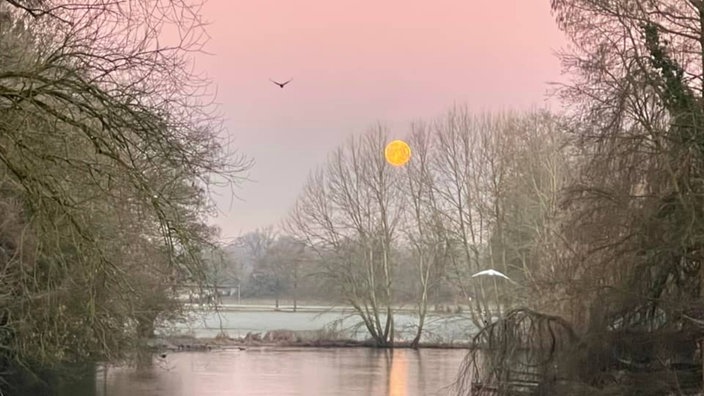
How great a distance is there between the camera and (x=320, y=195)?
29.8 m

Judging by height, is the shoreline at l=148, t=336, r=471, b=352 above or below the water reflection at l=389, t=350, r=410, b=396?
above

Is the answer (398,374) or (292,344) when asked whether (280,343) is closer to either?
(292,344)

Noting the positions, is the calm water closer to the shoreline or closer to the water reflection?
the water reflection

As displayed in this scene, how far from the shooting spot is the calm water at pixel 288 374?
1526 cm

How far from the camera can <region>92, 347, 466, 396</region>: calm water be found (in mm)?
15258

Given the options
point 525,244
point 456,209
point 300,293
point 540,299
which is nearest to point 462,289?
point 456,209

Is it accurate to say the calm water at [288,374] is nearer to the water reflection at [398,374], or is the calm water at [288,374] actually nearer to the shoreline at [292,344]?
the water reflection at [398,374]

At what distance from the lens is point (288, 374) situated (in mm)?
18875

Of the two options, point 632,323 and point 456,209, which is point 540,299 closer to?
point 632,323

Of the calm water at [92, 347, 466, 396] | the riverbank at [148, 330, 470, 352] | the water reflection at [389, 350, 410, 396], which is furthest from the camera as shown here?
the riverbank at [148, 330, 470, 352]

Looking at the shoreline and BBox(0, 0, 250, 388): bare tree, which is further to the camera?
the shoreline

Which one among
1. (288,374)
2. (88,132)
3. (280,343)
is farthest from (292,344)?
(88,132)

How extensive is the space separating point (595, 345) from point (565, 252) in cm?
131

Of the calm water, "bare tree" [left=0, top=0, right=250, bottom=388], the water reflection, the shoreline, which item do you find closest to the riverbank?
the shoreline
